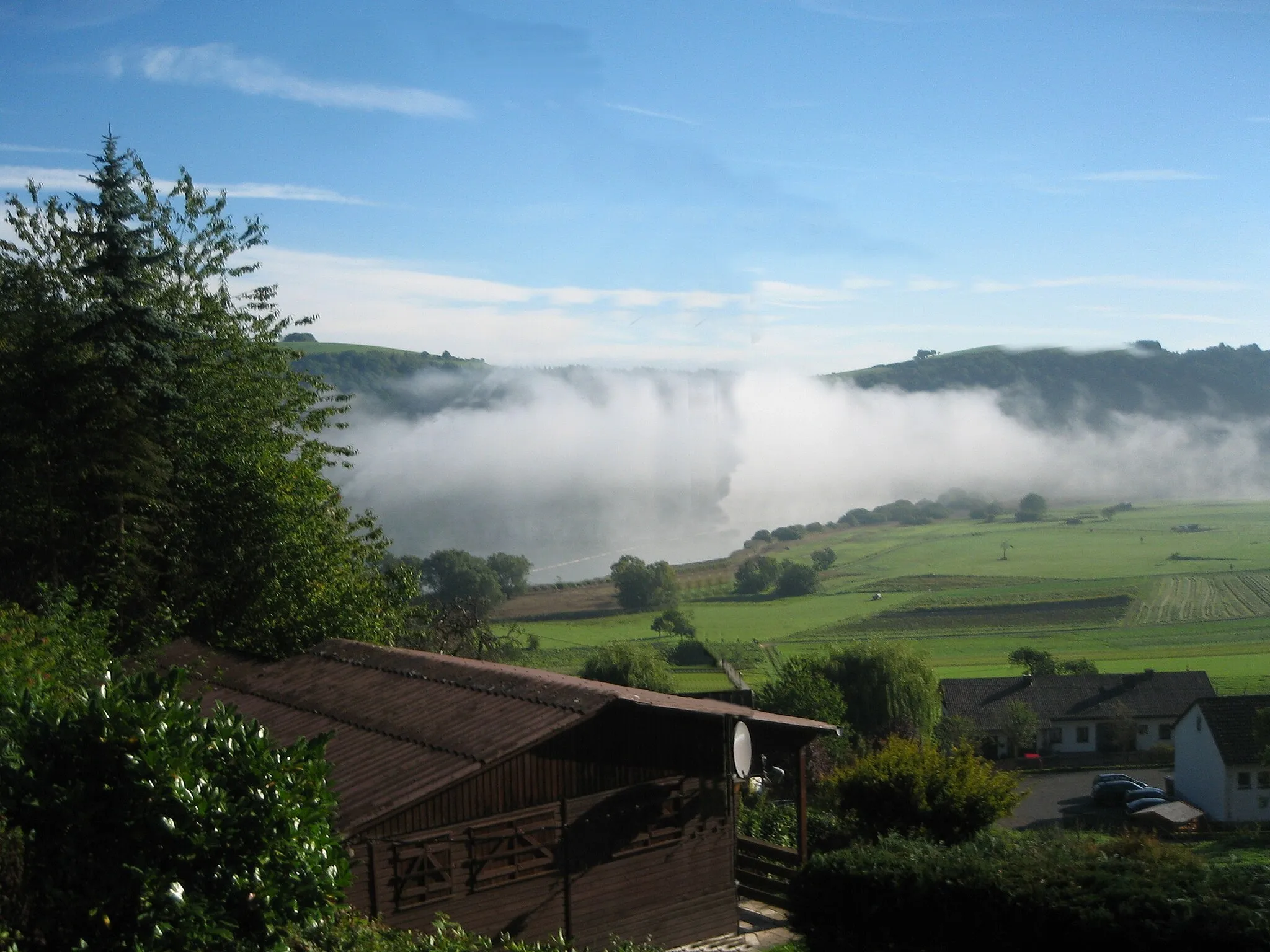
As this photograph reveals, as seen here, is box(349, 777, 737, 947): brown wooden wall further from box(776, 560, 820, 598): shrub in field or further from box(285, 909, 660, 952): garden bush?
box(776, 560, 820, 598): shrub in field

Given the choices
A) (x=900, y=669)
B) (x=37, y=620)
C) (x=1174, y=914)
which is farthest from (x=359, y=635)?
(x=900, y=669)

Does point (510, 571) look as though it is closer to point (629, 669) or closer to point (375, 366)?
point (629, 669)

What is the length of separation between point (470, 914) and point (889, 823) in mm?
6740

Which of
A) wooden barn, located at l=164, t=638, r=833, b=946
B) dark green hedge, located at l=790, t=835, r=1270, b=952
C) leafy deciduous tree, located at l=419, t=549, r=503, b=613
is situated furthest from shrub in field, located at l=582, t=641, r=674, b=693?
dark green hedge, located at l=790, t=835, r=1270, b=952

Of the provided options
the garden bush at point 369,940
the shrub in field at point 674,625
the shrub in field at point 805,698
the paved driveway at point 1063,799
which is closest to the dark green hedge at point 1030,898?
the garden bush at point 369,940

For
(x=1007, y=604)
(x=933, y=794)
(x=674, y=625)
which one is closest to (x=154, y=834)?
(x=933, y=794)

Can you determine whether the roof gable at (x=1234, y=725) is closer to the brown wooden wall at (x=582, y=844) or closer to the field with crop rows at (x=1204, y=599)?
the brown wooden wall at (x=582, y=844)

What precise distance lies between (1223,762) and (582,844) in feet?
129

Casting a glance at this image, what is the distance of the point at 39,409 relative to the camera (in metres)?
19.0

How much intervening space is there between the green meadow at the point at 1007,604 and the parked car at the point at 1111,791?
51.0ft

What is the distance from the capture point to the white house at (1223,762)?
42812 millimetres

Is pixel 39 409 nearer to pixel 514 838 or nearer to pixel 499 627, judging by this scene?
pixel 514 838

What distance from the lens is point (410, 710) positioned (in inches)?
542

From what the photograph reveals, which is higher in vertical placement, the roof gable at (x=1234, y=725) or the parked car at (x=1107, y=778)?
the roof gable at (x=1234, y=725)
